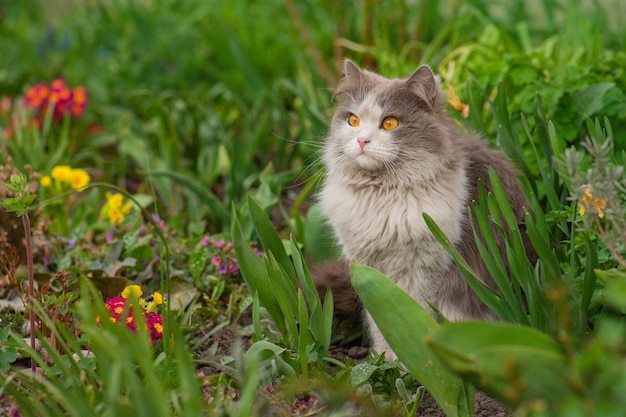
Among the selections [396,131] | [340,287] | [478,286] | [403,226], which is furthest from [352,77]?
[478,286]

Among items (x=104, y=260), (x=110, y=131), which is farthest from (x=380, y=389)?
(x=110, y=131)

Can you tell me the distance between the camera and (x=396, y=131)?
2715mm

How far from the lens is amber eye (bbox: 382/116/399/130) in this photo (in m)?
2.74

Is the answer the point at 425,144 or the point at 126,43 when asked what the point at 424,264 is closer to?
Answer: the point at 425,144

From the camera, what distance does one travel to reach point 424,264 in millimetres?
2672

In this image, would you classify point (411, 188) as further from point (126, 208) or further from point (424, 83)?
point (126, 208)

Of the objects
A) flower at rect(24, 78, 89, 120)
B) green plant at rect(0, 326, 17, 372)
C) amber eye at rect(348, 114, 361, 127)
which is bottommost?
green plant at rect(0, 326, 17, 372)

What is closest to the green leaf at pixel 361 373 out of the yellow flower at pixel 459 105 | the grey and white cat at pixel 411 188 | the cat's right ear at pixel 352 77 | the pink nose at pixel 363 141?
the grey and white cat at pixel 411 188

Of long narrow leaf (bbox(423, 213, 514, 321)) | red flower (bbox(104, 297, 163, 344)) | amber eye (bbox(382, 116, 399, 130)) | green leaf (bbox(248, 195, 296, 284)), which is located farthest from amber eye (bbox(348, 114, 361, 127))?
red flower (bbox(104, 297, 163, 344))

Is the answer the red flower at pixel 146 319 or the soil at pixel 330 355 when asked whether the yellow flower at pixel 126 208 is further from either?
the red flower at pixel 146 319

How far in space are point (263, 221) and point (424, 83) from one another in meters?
0.77

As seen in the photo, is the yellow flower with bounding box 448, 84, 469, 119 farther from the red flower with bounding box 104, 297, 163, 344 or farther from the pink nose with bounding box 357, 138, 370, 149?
the red flower with bounding box 104, 297, 163, 344

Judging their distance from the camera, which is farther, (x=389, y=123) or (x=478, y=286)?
(x=389, y=123)

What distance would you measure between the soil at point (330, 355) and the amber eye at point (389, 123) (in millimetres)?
814
